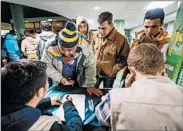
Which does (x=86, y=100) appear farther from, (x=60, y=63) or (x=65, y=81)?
(x=60, y=63)

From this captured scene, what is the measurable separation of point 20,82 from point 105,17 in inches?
26.7

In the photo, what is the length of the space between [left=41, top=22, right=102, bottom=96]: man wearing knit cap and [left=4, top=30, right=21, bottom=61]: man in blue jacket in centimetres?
18

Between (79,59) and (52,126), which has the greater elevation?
(79,59)

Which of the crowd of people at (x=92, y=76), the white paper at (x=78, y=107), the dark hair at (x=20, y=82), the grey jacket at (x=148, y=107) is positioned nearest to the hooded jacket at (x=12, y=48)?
Result: the crowd of people at (x=92, y=76)

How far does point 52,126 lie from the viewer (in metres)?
0.87

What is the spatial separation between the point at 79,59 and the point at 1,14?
58 centimetres

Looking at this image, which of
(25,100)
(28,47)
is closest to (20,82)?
(25,100)

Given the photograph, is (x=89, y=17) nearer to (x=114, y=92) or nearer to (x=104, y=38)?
(x=104, y=38)

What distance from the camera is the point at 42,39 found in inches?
52.6

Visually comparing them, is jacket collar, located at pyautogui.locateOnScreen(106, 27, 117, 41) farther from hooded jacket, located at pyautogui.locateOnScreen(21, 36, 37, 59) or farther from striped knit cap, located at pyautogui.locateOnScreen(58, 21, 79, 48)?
hooded jacket, located at pyautogui.locateOnScreen(21, 36, 37, 59)

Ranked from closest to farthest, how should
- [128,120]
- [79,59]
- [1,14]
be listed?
1. [128,120]
2. [1,14]
3. [79,59]

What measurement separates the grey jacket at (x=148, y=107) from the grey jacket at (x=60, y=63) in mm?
483

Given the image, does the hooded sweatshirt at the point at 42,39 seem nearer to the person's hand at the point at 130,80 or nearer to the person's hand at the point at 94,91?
the person's hand at the point at 94,91

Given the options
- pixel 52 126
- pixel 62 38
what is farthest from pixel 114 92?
pixel 62 38
